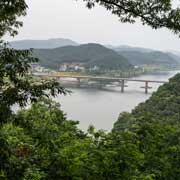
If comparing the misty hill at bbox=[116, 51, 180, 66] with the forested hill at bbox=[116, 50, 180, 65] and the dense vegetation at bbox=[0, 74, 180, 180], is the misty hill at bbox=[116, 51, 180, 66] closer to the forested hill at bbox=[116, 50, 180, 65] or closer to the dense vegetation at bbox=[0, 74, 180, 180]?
the forested hill at bbox=[116, 50, 180, 65]

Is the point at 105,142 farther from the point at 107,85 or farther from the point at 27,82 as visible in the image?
the point at 107,85

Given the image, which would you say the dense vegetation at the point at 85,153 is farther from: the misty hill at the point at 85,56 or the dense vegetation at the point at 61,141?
the misty hill at the point at 85,56

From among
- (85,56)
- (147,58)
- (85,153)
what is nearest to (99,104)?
(85,153)

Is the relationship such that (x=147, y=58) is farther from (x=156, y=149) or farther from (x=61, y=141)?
A: (x=61, y=141)

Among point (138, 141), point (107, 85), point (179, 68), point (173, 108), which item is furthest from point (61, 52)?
point (138, 141)

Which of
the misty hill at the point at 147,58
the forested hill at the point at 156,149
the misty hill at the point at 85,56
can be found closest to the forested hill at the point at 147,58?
the misty hill at the point at 147,58
